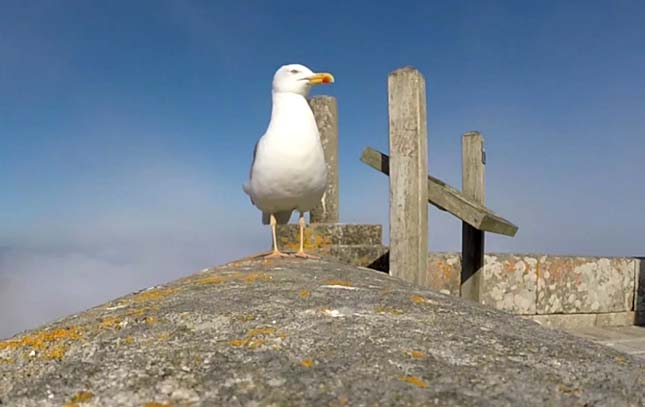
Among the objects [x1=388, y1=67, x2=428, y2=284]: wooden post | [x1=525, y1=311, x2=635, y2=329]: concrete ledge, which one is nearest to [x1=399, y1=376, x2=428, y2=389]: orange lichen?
[x1=388, y1=67, x2=428, y2=284]: wooden post

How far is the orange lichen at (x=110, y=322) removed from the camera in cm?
156

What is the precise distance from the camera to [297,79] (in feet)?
13.2

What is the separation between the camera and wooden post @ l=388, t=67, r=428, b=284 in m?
4.16

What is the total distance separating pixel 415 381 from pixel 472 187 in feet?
14.7

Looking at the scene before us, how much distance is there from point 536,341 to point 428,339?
0.32 m

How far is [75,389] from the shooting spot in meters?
1.15

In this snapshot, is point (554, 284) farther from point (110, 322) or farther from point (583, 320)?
point (110, 322)

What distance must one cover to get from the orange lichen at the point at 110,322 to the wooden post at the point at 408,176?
2.78 m

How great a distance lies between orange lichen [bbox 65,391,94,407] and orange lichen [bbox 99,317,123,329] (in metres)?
0.43

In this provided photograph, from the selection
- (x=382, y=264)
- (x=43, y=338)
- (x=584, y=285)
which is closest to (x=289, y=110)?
(x=382, y=264)

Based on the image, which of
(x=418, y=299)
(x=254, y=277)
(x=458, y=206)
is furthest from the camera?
(x=458, y=206)

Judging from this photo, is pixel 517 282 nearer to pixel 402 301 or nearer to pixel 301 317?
pixel 402 301

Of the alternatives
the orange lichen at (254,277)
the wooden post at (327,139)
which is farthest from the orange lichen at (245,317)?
the wooden post at (327,139)

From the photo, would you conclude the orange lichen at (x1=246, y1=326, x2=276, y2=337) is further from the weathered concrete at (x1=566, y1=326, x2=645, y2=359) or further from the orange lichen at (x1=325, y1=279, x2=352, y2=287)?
the weathered concrete at (x1=566, y1=326, x2=645, y2=359)
